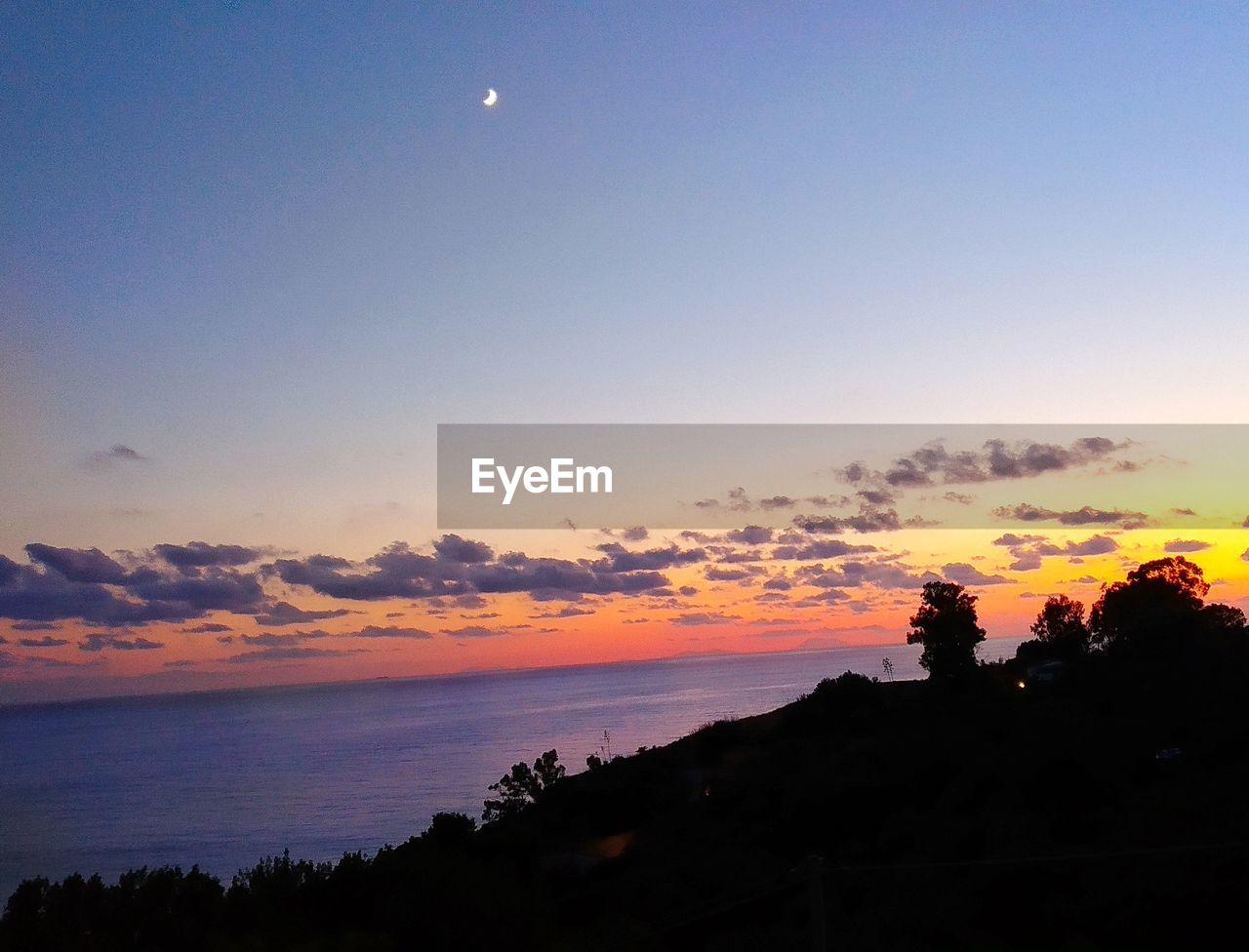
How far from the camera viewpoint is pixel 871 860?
1853 centimetres

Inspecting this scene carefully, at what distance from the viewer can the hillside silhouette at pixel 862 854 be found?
11352 mm

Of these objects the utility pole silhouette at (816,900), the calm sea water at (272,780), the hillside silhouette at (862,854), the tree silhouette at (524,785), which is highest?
the utility pole silhouette at (816,900)

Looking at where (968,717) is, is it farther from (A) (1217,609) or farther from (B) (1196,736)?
(A) (1217,609)

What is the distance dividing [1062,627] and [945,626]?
17.1m

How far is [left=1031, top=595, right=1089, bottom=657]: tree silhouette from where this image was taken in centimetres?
6366

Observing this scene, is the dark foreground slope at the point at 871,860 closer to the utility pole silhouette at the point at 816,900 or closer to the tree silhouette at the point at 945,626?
the utility pole silhouette at the point at 816,900

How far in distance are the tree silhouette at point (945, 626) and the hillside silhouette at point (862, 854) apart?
17.7m

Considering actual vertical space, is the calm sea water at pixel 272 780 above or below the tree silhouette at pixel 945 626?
below

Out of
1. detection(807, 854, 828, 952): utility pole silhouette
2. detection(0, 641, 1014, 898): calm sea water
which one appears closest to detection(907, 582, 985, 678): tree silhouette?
detection(0, 641, 1014, 898): calm sea water

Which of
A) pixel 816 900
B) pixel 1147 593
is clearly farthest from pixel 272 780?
pixel 816 900

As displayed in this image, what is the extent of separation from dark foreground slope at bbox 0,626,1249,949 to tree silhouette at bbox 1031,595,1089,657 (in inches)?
1222

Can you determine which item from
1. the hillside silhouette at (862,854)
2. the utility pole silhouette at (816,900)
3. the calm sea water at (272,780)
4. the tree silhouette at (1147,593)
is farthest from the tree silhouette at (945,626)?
the utility pole silhouette at (816,900)

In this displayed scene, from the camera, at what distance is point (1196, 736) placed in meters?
21.9

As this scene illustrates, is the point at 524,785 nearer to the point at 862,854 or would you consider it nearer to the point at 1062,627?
the point at 862,854
